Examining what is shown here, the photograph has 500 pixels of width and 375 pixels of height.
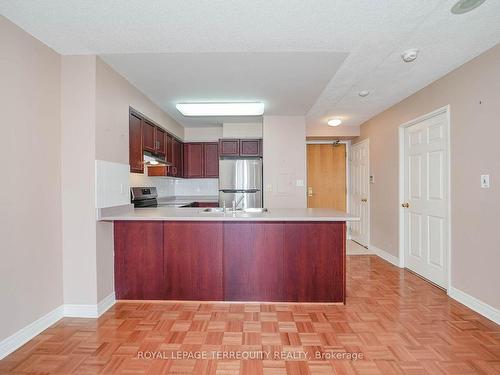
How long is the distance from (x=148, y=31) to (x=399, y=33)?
6.32ft

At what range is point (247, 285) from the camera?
2.85 m

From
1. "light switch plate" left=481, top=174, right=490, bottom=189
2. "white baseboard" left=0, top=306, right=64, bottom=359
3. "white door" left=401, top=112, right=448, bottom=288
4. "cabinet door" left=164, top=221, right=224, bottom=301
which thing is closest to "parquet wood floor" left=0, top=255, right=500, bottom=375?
"white baseboard" left=0, top=306, right=64, bottom=359

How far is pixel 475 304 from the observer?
105 inches

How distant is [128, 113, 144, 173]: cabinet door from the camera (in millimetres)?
3181

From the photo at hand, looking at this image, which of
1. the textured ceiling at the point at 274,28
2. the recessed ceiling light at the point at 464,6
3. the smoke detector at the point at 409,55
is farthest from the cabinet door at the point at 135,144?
the recessed ceiling light at the point at 464,6

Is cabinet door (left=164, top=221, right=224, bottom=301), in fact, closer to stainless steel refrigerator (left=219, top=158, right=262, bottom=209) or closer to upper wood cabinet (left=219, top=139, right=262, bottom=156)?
stainless steel refrigerator (left=219, top=158, right=262, bottom=209)

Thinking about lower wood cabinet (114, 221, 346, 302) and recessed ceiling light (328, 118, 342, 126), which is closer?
lower wood cabinet (114, 221, 346, 302)

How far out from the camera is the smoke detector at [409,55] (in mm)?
2529

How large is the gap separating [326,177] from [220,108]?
325 centimetres


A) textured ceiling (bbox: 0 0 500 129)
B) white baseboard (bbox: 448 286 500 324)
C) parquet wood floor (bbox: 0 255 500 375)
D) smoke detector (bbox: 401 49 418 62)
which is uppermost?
textured ceiling (bbox: 0 0 500 129)

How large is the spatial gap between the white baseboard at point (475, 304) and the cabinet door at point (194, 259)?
2.36 meters

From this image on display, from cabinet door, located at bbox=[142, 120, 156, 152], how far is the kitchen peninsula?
1.15 m

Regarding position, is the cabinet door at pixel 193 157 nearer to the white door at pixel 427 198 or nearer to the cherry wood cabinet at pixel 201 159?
the cherry wood cabinet at pixel 201 159

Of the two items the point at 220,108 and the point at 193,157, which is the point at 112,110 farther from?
the point at 193,157
